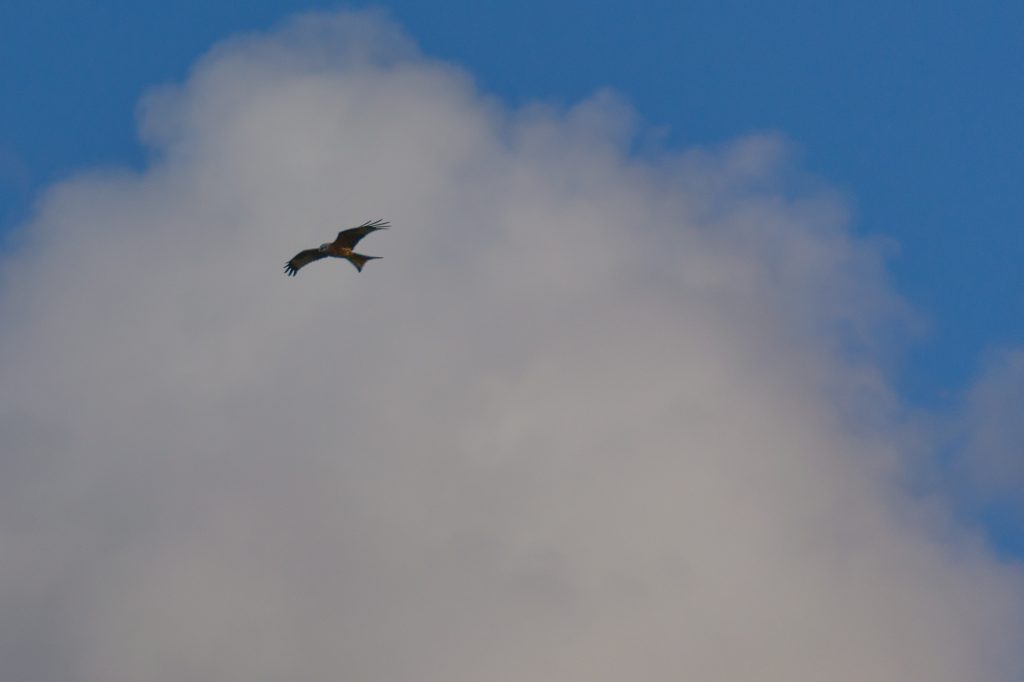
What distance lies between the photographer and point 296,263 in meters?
69.2

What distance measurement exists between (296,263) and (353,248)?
450 cm

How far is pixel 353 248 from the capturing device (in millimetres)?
66000
